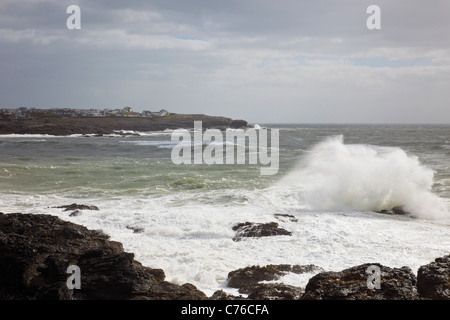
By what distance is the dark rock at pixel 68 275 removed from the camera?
620cm

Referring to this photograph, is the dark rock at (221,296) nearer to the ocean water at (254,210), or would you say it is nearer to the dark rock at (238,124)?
the ocean water at (254,210)

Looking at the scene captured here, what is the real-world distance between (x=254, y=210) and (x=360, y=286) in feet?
27.6

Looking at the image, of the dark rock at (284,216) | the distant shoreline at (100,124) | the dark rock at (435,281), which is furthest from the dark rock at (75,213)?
the distant shoreline at (100,124)

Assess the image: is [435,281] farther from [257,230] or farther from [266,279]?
[257,230]

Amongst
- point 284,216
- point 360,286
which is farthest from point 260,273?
point 284,216

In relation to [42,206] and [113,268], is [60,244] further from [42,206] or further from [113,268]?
[42,206]

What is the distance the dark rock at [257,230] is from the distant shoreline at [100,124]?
231 feet

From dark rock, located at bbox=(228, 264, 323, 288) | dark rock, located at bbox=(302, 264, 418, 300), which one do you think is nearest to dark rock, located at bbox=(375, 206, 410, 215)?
dark rock, located at bbox=(228, 264, 323, 288)

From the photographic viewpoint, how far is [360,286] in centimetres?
576

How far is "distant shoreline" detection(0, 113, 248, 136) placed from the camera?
76.3 meters

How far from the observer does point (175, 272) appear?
7.99 m

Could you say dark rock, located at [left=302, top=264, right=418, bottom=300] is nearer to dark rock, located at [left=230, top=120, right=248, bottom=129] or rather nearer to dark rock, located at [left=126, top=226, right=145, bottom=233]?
dark rock, located at [left=126, top=226, right=145, bottom=233]

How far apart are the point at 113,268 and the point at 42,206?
880cm
